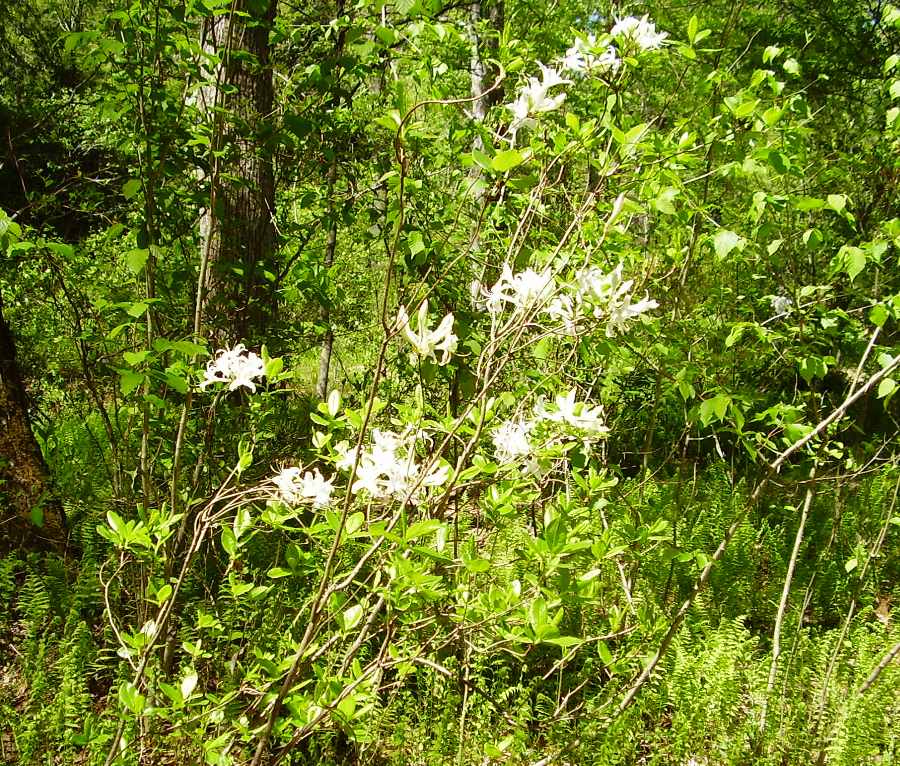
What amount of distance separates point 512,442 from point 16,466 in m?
2.88

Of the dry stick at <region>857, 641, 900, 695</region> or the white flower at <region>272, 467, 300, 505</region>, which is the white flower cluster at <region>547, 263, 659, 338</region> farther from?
the dry stick at <region>857, 641, 900, 695</region>

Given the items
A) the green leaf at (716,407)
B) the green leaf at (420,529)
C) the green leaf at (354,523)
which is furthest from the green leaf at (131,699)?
the green leaf at (716,407)

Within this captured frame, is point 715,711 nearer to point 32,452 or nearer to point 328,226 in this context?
point 328,226

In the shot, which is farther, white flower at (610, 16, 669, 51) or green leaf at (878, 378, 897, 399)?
green leaf at (878, 378, 897, 399)

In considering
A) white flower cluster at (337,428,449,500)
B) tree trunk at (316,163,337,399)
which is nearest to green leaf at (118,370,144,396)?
white flower cluster at (337,428,449,500)

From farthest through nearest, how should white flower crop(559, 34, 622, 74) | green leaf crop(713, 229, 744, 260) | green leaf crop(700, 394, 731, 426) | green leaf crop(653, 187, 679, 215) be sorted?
green leaf crop(700, 394, 731, 426), green leaf crop(713, 229, 744, 260), green leaf crop(653, 187, 679, 215), white flower crop(559, 34, 622, 74)

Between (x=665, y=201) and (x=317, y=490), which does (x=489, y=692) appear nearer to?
(x=317, y=490)

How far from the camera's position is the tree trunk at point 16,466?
10.9ft

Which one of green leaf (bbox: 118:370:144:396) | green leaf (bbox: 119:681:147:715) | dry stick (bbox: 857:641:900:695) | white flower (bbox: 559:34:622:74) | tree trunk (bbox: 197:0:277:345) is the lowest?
green leaf (bbox: 119:681:147:715)

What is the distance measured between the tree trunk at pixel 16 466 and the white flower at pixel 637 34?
3028mm

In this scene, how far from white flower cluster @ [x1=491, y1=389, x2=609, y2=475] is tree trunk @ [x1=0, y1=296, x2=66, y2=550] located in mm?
2690

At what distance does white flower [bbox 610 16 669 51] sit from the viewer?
172 cm

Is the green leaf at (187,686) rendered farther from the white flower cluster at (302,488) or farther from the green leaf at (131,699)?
the white flower cluster at (302,488)

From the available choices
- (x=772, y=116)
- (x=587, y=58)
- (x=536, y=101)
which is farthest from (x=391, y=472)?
(x=772, y=116)
